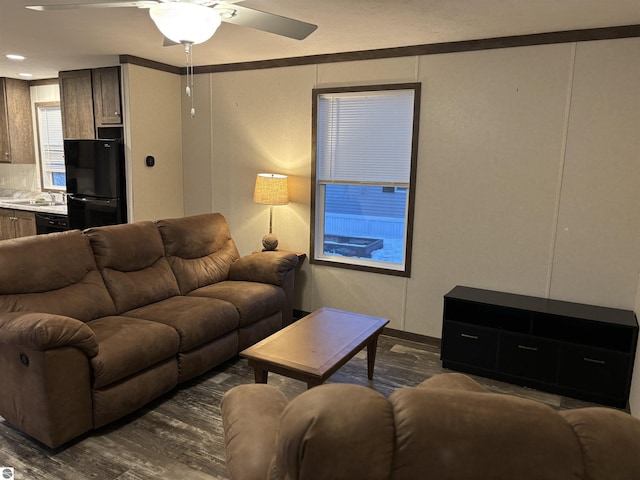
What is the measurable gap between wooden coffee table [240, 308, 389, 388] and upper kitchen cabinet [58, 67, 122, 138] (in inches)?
119

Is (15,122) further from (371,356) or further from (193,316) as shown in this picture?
(371,356)

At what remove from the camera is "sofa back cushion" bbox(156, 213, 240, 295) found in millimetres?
3799

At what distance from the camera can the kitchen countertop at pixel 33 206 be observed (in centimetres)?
544

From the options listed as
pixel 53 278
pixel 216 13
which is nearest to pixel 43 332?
pixel 53 278

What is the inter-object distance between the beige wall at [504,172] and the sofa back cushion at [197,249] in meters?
0.74

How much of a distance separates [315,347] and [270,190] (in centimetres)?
193

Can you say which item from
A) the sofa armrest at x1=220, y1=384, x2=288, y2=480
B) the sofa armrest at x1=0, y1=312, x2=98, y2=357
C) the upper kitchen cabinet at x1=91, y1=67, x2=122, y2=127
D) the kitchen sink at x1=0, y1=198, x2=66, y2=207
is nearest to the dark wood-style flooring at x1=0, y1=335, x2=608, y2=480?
the sofa armrest at x1=0, y1=312, x2=98, y2=357

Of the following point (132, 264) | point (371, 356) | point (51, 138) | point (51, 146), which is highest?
point (51, 138)

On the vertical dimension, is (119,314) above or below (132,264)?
below

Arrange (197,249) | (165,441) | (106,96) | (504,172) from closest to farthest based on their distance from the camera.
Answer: (165,441) → (504,172) → (197,249) → (106,96)

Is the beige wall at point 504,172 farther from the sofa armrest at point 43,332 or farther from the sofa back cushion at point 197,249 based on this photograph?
the sofa armrest at point 43,332

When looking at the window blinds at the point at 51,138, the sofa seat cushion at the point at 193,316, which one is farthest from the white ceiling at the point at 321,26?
the sofa seat cushion at the point at 193,316

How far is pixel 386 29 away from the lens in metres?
3.32

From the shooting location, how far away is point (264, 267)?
4.03 m
